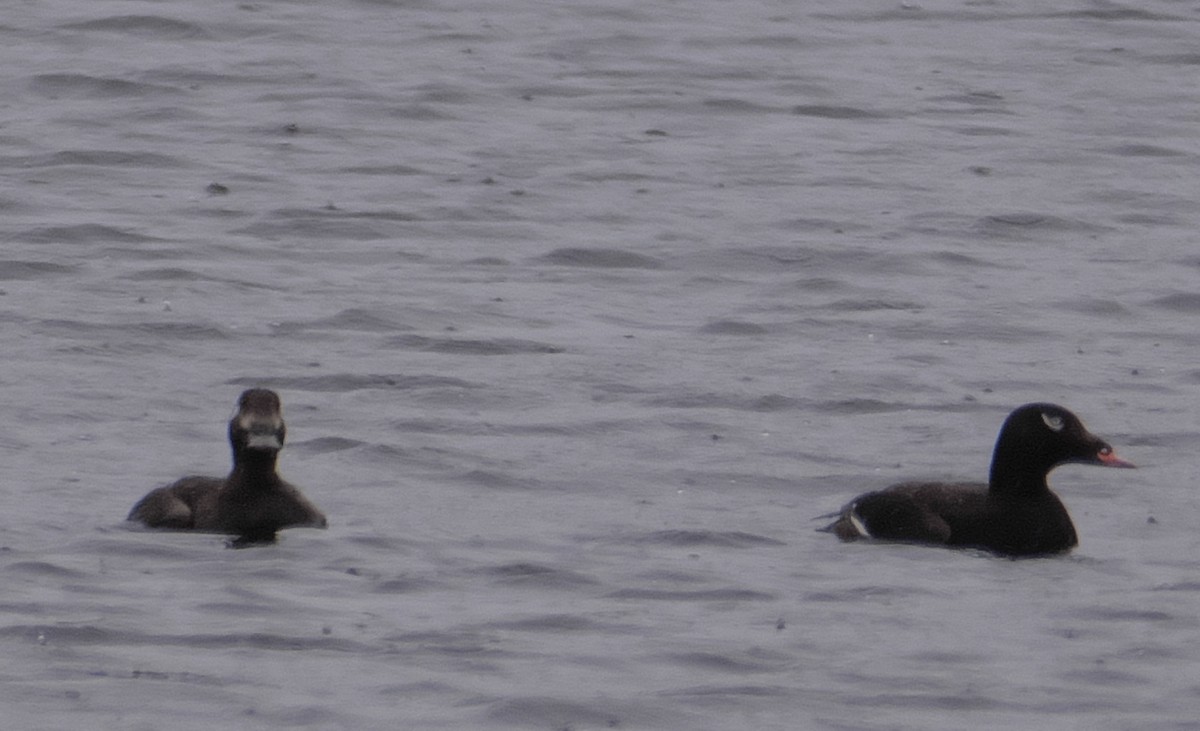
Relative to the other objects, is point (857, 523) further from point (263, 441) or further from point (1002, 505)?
point (263, 441)

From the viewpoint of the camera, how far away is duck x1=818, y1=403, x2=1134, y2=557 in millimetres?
13250

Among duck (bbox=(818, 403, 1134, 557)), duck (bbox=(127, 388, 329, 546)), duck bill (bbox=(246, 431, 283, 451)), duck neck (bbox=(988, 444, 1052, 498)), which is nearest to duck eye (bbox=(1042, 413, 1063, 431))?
duck (bbox=(818, 403, 1134, 557))

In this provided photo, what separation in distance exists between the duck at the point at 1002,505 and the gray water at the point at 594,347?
148 millimetres

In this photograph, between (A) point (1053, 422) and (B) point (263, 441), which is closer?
(B) point (263, 441)

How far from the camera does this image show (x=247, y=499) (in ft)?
43.1

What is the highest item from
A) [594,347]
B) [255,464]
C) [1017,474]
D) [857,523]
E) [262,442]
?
[262,442]

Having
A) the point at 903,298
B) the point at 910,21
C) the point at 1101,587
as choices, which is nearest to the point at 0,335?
the point at 903,298

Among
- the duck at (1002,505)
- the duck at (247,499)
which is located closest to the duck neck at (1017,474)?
the duck at (1002,505)

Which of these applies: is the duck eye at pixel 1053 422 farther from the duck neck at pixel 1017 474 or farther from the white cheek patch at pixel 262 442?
the white cheek patch at pixel 262 442

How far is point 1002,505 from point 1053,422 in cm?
54

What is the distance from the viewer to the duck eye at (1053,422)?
44.9 ft

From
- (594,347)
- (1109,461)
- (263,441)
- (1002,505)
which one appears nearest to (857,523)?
(1002,505)

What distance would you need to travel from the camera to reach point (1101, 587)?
12.7 metres

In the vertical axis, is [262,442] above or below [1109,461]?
above
